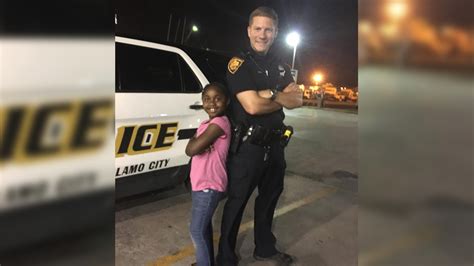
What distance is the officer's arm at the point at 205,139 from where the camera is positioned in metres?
2.10

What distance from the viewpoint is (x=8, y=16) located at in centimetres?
95

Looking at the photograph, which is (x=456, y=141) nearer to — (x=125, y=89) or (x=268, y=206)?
(x=268, y=206)

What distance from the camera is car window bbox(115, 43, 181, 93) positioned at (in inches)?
127

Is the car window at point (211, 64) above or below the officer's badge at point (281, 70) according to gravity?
above

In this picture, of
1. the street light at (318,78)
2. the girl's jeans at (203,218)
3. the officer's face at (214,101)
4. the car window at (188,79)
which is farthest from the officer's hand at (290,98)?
the street light at (318,78)

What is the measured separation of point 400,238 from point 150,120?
256 centimetres

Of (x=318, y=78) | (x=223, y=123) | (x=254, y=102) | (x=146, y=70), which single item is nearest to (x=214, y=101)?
(x=223, y=123)

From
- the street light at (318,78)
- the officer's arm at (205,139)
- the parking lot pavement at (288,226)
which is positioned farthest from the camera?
the street light at (318,78)

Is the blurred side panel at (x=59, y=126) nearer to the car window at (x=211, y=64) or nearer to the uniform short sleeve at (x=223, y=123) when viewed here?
the uniform short sleeve at (x=223, y=123)

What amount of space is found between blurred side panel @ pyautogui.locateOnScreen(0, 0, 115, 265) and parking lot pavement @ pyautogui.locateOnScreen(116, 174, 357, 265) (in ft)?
5.17

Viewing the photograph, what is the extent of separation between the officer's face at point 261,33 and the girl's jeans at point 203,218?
905 millimetres

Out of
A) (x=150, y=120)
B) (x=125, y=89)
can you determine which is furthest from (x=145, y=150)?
(x=125, y=89)

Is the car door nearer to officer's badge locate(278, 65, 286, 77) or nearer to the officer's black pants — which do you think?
the officer's black pants

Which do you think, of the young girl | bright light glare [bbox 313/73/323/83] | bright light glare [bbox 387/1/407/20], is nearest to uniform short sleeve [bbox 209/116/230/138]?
the young girl
